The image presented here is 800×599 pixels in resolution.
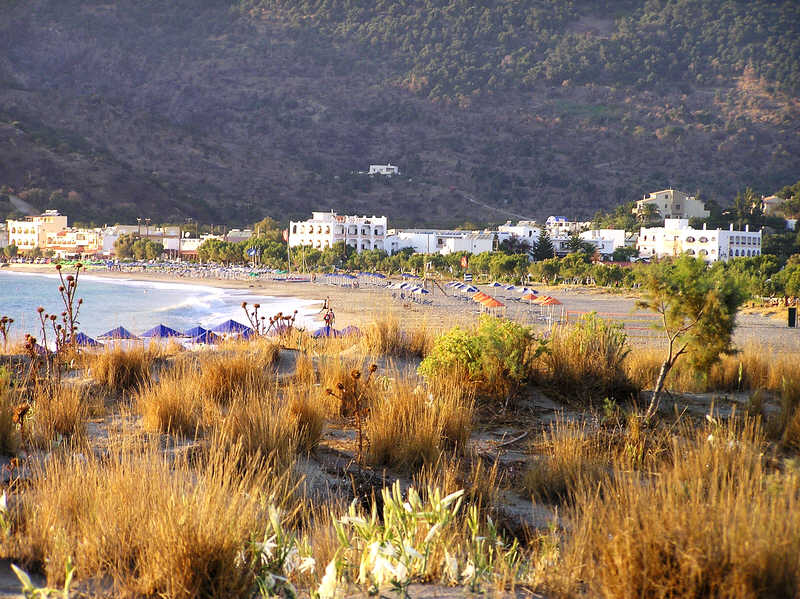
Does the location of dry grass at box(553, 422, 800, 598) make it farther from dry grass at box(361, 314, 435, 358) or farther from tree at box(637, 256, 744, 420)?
dry grass at box(361, 314, 435, 358)

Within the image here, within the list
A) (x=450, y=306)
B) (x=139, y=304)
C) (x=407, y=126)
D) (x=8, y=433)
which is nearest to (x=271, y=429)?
(x=8, y=433)

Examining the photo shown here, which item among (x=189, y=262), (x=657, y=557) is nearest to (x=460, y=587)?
(x=657, y=557)

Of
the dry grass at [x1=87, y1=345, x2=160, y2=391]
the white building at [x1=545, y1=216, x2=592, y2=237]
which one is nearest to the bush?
the dry grass at [x1=87, y1=345, x2=160, y2=391]

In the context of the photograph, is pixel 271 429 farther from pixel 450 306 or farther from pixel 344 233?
pixel 344 233

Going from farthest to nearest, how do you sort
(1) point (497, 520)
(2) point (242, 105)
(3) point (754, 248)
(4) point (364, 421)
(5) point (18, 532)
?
(2) point (242, 105)
(3) point (754, 248)
(4) point (364, 421)
(1) point (497, 520)
(5) point (18, 532)

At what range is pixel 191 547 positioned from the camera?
238 centimetres

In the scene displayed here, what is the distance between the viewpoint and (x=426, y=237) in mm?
71812

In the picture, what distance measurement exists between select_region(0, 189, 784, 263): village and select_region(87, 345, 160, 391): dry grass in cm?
5152

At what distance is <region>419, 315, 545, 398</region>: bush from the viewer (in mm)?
6023

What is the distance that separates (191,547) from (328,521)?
2.62 feet

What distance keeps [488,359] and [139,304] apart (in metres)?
35.1

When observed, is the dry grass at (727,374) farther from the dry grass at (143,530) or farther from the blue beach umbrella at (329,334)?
the dry grass at (143,530)

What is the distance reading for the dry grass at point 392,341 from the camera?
25.5 ft

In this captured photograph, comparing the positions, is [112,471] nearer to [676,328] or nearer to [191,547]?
[191,547]
